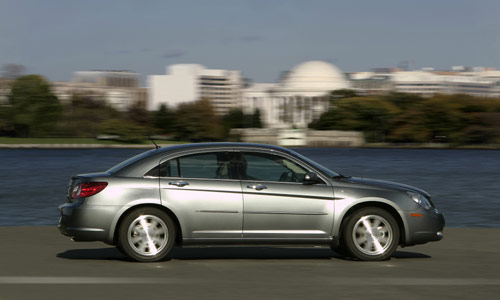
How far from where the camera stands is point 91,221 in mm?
9422

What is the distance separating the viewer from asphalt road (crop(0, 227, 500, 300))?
7.55m

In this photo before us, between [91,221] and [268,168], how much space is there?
2.16 m

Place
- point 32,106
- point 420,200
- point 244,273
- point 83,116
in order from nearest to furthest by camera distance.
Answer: point 244,273
point 420,200
point 32,106
point 83,116

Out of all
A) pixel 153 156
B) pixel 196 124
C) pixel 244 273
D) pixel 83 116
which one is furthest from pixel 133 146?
pixel 244 273

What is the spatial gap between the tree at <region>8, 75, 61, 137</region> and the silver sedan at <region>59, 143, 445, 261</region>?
127 meters

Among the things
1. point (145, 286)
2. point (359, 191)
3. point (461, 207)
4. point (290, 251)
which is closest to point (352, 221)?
point (359, 191)

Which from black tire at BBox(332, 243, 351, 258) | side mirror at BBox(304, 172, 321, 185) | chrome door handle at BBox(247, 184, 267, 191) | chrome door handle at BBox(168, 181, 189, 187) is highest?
chrome door handle at BBox(168, 181, 189, 187)

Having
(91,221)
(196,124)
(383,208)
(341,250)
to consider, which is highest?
(196,124)

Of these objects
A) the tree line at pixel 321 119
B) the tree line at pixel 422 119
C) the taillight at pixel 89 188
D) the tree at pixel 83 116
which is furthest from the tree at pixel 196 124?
the taillight at pixel 89 188

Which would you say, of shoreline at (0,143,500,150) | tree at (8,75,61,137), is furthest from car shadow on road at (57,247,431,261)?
tree at (8,75,61,137)

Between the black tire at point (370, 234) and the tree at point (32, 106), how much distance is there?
5019 inches

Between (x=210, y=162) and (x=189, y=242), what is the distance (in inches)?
38.4

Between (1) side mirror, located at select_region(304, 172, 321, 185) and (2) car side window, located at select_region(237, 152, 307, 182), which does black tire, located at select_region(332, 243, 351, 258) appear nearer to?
(1) side mirror, located at select_region(304, 172, 321, 185)

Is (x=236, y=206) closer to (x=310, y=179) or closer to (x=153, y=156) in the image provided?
(x=310, y=179)
